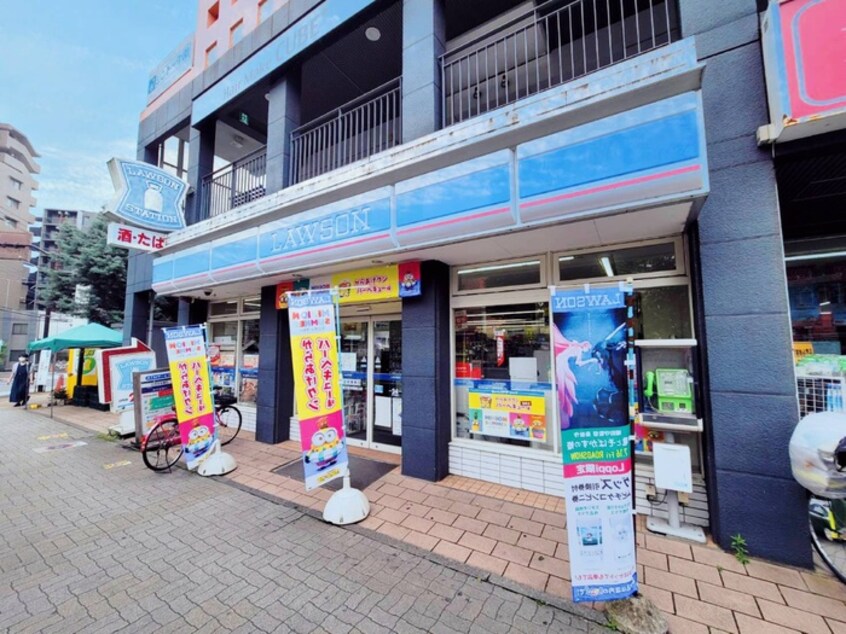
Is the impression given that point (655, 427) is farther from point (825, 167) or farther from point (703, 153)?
point (825, 167)

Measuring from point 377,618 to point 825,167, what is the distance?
5482 mm

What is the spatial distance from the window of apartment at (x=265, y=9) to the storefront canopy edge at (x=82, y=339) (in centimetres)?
926

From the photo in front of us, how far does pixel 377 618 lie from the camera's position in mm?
2473

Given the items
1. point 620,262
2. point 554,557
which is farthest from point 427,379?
point 620,262

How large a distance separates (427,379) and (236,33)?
9336 mm

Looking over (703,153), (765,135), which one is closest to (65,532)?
(703,153)

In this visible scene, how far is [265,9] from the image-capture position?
24.8ft

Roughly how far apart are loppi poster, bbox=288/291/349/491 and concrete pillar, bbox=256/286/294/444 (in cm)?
296

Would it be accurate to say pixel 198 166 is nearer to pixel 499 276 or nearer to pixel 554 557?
pixel 499 276

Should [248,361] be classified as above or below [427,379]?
above

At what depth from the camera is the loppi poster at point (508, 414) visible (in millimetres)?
4492

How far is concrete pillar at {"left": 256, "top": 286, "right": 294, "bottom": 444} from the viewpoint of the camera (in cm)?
655

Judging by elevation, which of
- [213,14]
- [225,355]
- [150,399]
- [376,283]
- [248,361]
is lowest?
[150,399]

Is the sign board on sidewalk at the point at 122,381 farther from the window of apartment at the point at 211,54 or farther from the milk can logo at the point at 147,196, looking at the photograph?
the window of apartment at the point at 211,54
